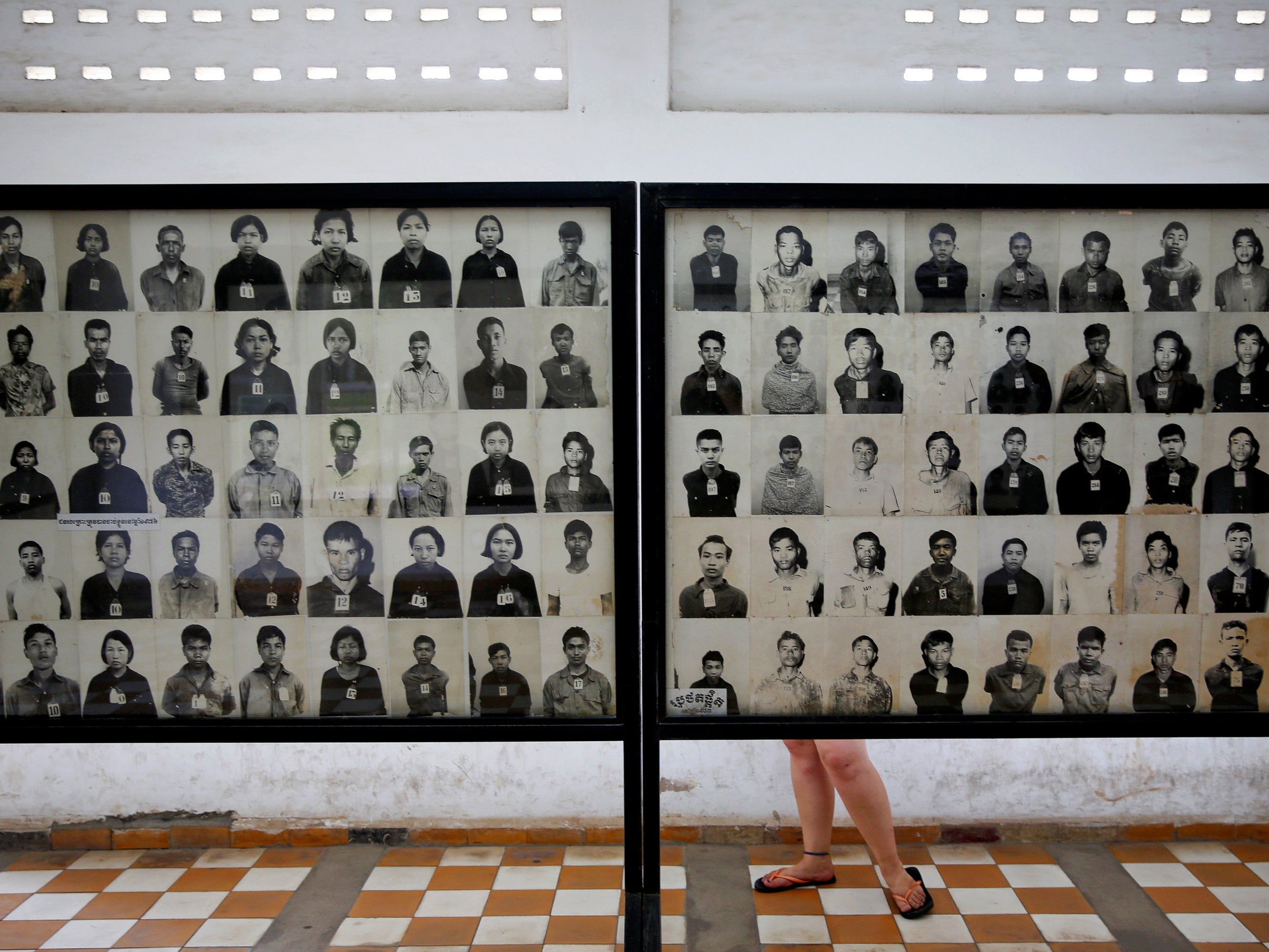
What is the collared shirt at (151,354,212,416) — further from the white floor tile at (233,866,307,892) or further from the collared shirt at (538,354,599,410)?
the white floor tile at (233,866,307,892)

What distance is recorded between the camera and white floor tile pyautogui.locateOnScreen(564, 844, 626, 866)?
3.14 metres

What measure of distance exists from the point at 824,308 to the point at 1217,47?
126cm

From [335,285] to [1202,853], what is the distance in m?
3.58

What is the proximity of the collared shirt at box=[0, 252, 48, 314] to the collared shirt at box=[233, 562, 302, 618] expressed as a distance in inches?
27.0

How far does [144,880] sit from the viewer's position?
120 inches

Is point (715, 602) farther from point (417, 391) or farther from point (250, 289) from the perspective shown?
point (250, 289)

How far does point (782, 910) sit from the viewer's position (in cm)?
285

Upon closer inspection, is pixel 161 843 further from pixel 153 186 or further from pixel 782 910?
pixel 153 186

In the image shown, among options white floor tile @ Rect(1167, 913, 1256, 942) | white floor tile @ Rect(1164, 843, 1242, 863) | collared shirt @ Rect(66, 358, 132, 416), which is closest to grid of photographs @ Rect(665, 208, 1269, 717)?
collared shirt @ Rect(66, 358, 132, 416)

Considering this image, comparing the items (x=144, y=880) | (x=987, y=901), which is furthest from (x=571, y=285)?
(x=144, y=880)

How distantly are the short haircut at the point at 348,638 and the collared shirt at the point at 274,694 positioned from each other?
0.09 metres

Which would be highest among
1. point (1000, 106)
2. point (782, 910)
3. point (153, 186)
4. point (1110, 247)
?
point (1000, 106)

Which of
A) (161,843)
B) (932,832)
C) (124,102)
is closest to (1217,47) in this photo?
(932,832)

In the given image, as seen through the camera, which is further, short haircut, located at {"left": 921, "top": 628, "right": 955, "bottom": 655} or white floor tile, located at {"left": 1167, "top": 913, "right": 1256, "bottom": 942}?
white floor tile, located at {"left": 1167, "top": 913, "right": 1256, "bottom": 942}
